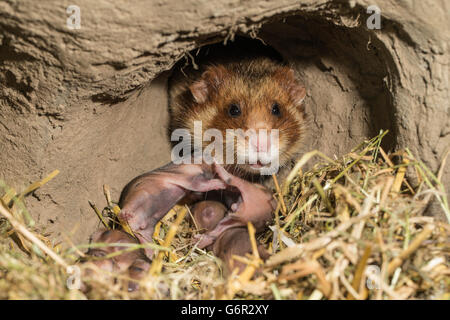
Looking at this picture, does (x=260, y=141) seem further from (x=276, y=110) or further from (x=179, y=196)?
(x=179, y=196)

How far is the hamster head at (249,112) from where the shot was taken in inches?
142

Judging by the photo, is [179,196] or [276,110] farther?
[276,110]

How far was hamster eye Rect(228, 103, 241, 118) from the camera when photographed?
3766 mm

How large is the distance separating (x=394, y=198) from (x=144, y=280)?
154cm

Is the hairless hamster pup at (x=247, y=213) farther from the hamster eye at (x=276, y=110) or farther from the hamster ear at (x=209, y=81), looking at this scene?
the hamster ear at (x=209, y=81)

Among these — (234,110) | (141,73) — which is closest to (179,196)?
(234,110)

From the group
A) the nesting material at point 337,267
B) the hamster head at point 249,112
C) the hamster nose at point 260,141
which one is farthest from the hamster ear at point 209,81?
the nesting material at point 337,267

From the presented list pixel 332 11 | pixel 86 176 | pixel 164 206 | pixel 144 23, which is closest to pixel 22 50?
pixel 144 23

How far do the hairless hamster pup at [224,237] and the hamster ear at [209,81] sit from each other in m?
1.07

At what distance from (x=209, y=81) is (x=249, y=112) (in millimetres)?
562

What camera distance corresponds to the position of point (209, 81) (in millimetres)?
4004

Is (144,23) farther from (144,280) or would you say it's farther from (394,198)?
(394,198)

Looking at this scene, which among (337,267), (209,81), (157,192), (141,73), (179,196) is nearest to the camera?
(337,267)

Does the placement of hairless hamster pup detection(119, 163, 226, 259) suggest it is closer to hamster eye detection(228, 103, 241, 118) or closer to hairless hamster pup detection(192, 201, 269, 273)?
hairless hamster pup detection(192, 201, 269, 273)
